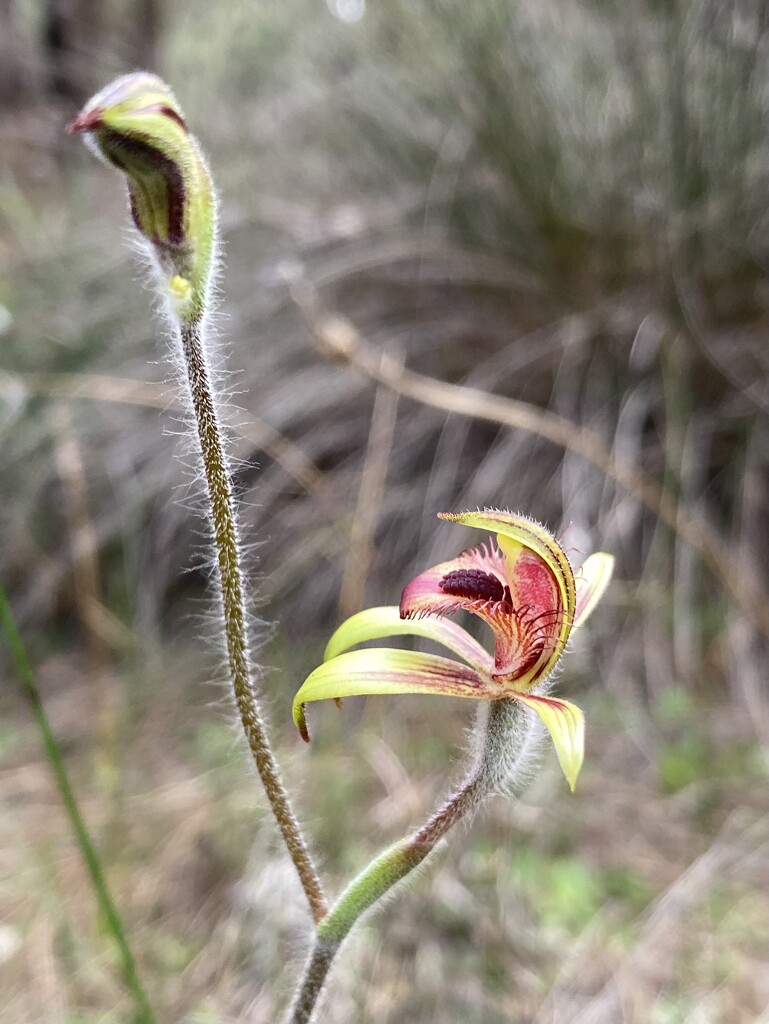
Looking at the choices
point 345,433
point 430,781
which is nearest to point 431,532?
point 345,433

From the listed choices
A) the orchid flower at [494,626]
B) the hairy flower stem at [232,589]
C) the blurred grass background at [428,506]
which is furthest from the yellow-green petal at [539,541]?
the blurred grass background at [428,506]

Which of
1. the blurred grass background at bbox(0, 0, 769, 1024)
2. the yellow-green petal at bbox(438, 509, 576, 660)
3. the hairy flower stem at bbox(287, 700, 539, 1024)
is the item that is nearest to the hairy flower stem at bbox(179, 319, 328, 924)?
the hairy flower stem at bbox(287, 700, 539, 1024)

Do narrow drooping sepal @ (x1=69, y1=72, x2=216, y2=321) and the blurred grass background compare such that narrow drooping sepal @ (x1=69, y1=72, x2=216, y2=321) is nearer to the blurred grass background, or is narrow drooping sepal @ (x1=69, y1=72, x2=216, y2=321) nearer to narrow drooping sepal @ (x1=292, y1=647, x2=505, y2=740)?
narrow drooping sepal @ (x1=292, y1=647, x2=505, y2=740)

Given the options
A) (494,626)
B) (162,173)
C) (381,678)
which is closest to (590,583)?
A: (494,626)

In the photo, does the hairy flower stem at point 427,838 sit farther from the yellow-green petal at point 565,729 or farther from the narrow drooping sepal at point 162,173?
the narrow drooping sepal at point 162,173

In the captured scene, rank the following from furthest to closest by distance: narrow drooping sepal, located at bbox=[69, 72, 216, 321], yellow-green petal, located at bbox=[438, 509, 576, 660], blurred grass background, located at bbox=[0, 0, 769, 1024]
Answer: blurred grass background, located at bbox=[0, 0, 769, 1024]
yellow-green petal, located at bbox=[438, 509, 576, 660]
narrow drooping sepal, located at bbox=[69, 72, 216, 321]

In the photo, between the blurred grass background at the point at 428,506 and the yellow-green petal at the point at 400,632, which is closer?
the yellow-green petal at the point at 400,632

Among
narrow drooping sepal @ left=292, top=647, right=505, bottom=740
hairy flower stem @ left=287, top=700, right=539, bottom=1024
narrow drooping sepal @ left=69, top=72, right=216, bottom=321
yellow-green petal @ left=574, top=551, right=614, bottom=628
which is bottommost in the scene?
Result: hairy flower stem @ left=287, top=700, right=539, bottom=1024

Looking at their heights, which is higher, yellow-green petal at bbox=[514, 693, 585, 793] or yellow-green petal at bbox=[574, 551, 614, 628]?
yellow-green petal at bbox=[574, 551, 614, 628]
